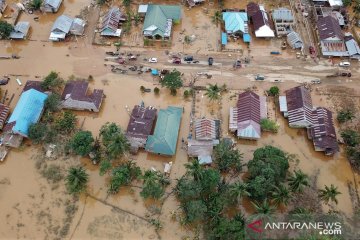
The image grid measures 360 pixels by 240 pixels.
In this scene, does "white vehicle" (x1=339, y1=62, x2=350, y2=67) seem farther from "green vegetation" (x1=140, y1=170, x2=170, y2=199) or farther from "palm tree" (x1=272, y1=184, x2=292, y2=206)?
"green vegetation" (x1=140, y1=170, x2=170, y2=199)

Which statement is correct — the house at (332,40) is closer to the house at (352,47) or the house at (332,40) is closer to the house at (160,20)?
the house at (352,47)

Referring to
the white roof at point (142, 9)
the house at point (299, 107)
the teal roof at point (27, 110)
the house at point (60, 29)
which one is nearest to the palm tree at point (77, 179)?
the teal roof at point (27, 110)

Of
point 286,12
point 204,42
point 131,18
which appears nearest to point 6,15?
point 131,18

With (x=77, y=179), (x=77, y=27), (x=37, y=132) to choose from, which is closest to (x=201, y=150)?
(x=77, y=179)

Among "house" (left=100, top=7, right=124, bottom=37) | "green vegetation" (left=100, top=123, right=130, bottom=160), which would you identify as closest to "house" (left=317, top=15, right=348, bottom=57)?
"house" (left=100, top=7, right=124, bottom=37)

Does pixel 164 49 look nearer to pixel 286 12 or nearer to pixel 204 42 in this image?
pixel 204 42

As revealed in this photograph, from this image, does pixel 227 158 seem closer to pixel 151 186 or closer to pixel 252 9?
pixel 151 186
